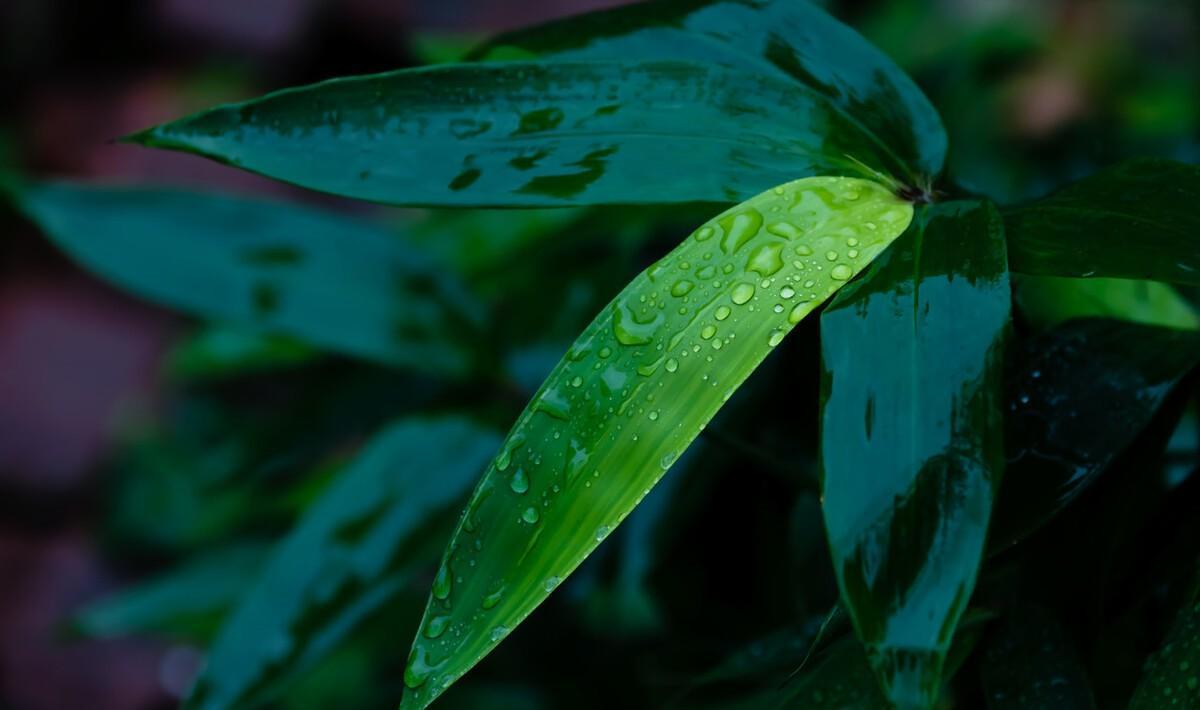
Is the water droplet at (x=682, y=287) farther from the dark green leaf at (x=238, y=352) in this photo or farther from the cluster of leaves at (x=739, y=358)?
the dark green leaf at (x=238, y=352)

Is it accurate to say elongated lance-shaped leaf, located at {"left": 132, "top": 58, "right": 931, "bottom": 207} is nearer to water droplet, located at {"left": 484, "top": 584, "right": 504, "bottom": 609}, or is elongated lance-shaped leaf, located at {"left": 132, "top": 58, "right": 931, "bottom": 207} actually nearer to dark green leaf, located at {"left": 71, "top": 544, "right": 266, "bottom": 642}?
water droplet, located at {"left": 484, "top": 584, "right": 504, "bottom": 609}

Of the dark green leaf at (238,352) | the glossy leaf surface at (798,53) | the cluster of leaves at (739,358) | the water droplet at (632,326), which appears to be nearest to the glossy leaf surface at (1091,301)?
the cluster of leaves at (739,358)

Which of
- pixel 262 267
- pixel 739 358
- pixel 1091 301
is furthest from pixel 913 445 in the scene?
pixel 262 267

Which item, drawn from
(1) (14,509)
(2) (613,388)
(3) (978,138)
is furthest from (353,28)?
(2) (613,388)

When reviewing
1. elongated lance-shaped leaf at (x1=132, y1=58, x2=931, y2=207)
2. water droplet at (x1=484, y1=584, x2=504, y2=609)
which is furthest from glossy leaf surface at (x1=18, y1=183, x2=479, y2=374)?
water droplet at (x1=484, y1=584, x2=504, y2=609)

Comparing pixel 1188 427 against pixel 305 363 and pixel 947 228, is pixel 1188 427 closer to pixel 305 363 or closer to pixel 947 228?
pixel 947 228
